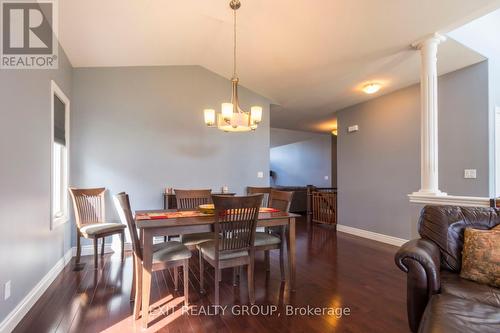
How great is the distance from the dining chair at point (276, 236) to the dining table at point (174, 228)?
0.49 feet

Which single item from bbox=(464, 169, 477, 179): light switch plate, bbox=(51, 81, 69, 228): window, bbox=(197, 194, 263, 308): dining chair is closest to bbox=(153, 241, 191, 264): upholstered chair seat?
bbox=(197, 194, 263, 308): dining chair

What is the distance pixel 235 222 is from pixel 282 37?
2.42 metres

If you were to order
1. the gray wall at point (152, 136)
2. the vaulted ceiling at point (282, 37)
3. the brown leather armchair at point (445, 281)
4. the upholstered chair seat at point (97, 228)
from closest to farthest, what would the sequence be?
the brown leather armchair at point (445, 281) < the vaulted ceiling at point (282, 37) < the upholstered chair seat at point (97, 228) < the gray wall at point (152, 136)

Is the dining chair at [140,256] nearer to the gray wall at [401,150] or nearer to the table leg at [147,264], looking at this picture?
the table leg at [147,264]

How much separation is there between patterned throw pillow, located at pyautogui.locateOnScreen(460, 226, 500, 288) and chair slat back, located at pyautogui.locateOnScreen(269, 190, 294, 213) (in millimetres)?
1555

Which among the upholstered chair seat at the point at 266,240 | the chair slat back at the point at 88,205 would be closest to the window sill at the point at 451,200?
the upholstered chair seat at the point at 266,240

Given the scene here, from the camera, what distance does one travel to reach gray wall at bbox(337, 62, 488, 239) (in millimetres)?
3475

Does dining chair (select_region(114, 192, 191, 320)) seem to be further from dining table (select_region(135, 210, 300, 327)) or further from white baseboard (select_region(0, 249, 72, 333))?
white baseboard (select_region(0, 249, 72, 333))

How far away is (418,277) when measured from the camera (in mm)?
1678

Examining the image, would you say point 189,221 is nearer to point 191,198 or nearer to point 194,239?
point 194,239

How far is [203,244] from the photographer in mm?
2551

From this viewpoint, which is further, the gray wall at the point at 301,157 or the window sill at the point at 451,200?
the gray wall at the point at 301,157

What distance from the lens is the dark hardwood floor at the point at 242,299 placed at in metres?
2.01

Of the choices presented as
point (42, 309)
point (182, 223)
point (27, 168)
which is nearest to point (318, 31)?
point (182, 223)
